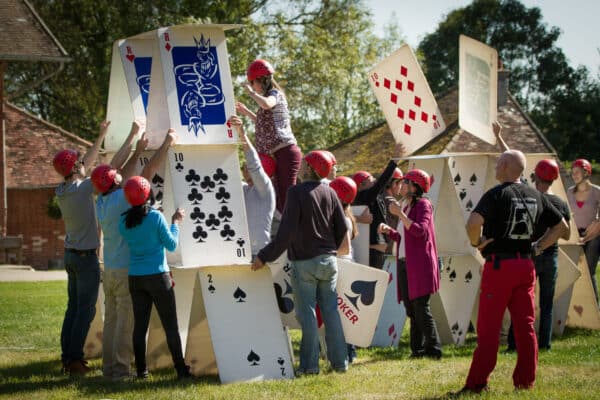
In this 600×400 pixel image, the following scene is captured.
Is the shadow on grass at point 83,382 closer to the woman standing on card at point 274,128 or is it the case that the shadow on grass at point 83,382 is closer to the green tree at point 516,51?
the woman standing on card at point 274,128

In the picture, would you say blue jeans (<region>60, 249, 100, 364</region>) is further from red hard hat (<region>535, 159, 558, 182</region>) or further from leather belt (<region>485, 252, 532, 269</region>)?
red hard hat (<region>535, 159, 558, 182</region>)

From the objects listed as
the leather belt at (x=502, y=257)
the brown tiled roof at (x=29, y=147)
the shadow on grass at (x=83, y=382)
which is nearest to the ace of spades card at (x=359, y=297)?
the shadow on grass at (x=83, y=382)

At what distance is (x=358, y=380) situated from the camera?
802cm

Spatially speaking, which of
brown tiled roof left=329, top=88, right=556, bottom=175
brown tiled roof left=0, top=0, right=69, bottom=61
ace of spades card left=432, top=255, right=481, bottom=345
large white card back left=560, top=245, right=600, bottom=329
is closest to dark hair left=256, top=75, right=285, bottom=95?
ace of spades card left=432, top=255, right=481, bottom=345

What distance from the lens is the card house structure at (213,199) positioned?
26.7ft

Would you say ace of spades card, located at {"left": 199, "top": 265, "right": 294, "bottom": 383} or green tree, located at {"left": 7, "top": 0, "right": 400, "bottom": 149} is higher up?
green tree, located at {"left": 7, "top": 0, "right": 400, "bottom": 149}

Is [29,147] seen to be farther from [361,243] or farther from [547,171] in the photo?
[547,171]

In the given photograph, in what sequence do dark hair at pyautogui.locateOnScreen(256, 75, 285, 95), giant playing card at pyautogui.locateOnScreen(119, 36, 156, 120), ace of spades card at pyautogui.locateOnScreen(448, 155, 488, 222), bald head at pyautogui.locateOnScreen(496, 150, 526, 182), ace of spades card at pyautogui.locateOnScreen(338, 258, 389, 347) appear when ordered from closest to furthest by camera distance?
1. bald head at pyautogui.locateOnScreen(496, 150, 526, 182)
2. ace of spades card at pyautogui.locateOnScreen(338, 258, 389, 347)
3. dark hair at pyautogui.locateOnScreen(256, 75, 285, 95)
4. giant playing card at pyautogui.locateOnScreen(119, 36, 156, 120)
5. ace of spades card at pyautogui.locateOnScreen(448, 155, 488, 222)

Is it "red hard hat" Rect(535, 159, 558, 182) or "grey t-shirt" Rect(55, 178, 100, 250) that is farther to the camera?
"red hard hat" Rect(535, 159, 558, 182)

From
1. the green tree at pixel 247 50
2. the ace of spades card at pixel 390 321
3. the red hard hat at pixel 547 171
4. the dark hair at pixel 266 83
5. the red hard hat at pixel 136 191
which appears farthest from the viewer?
the green tree at pixel 247 50

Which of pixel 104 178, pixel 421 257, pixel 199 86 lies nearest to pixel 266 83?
pixel 199 86

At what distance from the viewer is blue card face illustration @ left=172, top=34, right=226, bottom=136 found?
8.18 m

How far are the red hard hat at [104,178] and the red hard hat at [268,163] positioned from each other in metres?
1.73

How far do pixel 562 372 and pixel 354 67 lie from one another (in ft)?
89.1
